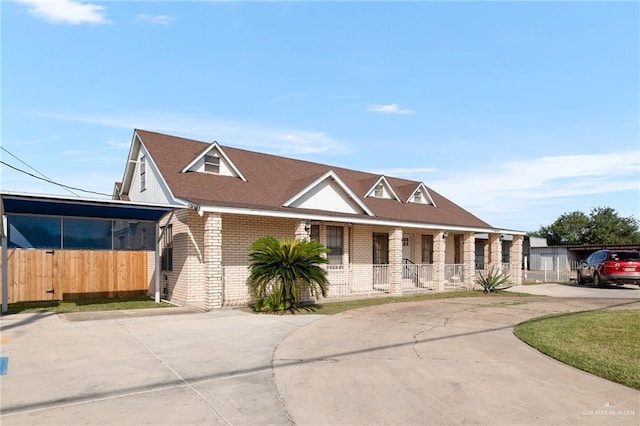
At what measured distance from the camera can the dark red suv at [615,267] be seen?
20828 mm

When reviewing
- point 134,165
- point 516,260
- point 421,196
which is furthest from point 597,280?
point 134,165

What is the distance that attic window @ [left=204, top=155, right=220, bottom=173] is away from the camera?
685 inches

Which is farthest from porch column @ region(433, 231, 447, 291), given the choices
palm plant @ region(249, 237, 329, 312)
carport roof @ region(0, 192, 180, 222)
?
carport roof @ region(0, 192, 180, 222)

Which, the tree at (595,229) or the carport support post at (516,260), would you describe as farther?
the tree at (595,229)

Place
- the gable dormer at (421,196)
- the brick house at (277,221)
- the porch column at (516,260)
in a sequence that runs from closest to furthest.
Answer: the brick house at (277,221) → the gable dormer at (421,196) → the porch column at (516,260)

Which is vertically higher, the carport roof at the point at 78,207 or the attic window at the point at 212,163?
the attic window at the point at 212,163

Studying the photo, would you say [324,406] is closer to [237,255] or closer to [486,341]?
[486,341]

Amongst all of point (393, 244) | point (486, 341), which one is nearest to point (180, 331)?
point (486, 341)

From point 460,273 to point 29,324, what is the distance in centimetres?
1873

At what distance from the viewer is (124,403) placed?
16.6ft

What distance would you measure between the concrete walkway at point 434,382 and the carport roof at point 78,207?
7.10 m

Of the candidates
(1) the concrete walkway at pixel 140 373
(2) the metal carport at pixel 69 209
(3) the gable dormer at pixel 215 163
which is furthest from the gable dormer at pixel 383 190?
(1) the concrete walkway at pixel 140 373

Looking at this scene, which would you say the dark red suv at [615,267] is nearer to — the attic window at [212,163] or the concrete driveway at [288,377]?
the concrete driveway at [288,377]

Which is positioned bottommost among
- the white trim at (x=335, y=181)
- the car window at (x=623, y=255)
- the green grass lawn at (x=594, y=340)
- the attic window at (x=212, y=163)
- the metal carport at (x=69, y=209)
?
the green grass lawn at (x=594, y=340)
